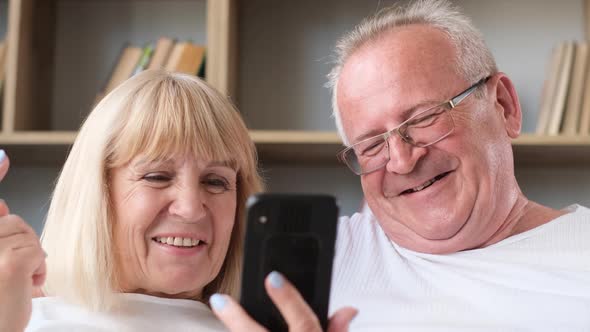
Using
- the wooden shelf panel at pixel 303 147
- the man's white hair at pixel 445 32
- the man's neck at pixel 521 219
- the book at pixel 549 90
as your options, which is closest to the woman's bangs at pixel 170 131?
the man's white hair at pixel 445 32

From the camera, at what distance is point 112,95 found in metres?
1.16

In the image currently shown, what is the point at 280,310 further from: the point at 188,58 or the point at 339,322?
the point at 188,58

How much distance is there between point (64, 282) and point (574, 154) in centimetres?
166

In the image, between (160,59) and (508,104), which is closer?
(508,104)

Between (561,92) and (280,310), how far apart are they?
5.15 ft

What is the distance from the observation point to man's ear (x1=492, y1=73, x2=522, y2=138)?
1.46 meters

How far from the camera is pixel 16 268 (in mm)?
884

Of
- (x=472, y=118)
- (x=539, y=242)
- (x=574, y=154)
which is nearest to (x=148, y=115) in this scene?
(x=472, y=118)

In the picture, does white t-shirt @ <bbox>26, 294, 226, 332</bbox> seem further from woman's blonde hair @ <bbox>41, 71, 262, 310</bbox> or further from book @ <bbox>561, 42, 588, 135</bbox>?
book @ <bbox>561, 42, 588, 135</bbox>

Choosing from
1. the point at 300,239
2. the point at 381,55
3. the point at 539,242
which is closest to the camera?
the point at 300,239

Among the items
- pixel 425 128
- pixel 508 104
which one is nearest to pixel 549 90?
pixel 508 104

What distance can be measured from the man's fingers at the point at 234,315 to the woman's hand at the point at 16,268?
28cm

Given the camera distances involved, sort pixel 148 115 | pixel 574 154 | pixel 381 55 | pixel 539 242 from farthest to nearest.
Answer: pixel 574 154 → pixel 381 55 → pixel 539 242 → pixel 148 115

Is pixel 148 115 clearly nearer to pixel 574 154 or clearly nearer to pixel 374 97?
pixel 374 97
